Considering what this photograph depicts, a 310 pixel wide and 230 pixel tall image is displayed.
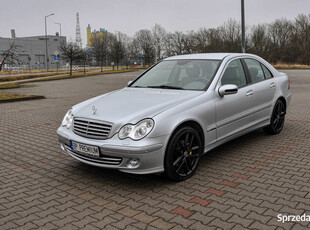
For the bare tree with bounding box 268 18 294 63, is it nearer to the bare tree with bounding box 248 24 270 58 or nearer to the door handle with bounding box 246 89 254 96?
the bare tree with bounding box 248 24 270 58

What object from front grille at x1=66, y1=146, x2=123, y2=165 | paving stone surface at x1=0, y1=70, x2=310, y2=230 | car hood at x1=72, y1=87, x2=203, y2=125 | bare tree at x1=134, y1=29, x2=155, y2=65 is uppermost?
bare tree at x1=134, y1=29, x2=155, y2=65

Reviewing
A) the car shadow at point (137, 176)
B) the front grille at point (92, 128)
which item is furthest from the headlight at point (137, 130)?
the car shadow at point (137, 176)

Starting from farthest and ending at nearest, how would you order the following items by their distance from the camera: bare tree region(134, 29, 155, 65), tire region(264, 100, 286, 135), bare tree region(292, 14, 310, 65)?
bare tree region(134, 29, 155, 65) → bare tree region(292, 14, 310, 65) → tire region(264, 100, 286, 135)

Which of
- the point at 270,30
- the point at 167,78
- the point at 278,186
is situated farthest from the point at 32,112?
the point at 270,30

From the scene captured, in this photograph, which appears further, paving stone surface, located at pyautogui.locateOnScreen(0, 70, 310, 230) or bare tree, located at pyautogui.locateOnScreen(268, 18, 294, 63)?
bare tree, located at pyautogui.locateOnScreen(268, 18, 294, 63)

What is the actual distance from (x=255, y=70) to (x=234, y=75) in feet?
2.62

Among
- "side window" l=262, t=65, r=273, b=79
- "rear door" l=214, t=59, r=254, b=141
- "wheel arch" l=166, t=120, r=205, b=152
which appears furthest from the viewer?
"side window" l=262, t=65, r=273, b=79

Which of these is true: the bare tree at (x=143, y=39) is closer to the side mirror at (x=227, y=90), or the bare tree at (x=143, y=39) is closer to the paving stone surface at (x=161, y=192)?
the paving stone surface at (x=161, y=192)

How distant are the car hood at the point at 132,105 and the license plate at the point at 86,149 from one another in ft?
1.21

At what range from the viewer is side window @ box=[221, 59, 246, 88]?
5008 mm

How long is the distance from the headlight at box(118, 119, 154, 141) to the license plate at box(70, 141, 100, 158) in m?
0.37

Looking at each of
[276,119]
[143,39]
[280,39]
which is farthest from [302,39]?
[276,119]

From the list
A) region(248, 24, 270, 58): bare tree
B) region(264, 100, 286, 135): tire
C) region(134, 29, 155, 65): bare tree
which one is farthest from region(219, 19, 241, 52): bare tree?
region(264, 100, 286, 135): tire

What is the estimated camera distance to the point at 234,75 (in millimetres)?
5215
